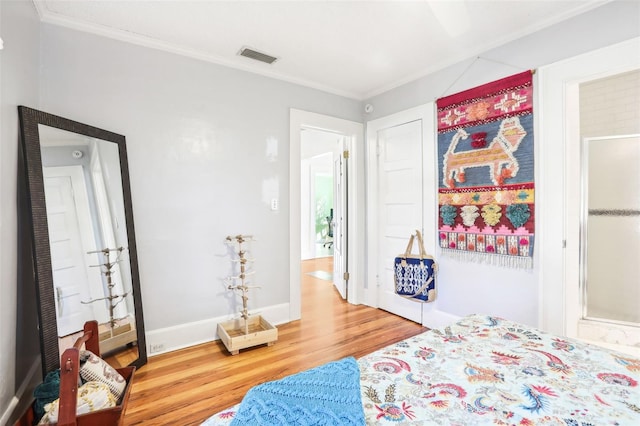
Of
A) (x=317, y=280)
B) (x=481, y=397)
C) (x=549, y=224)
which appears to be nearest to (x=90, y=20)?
(x=481, y=397)

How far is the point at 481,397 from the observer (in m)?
1.01

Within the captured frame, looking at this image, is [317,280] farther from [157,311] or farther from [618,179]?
[618,179]

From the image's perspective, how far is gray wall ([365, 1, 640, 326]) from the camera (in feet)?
6.46

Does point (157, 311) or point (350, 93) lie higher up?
point (350, 93)

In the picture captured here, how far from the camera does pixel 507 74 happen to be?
2.43m

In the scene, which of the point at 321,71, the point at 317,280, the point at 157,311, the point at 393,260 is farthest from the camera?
the point at 317,280

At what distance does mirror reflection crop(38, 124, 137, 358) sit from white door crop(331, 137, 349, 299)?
7.81 feet

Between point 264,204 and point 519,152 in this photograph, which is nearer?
point 519,152

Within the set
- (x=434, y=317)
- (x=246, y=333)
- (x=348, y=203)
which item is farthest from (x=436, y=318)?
(x=246, y=333)

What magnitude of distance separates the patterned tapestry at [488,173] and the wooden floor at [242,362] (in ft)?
3.55

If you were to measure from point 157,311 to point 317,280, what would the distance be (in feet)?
9.62

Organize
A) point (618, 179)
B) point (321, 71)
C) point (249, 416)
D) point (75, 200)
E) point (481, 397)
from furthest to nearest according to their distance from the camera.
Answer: point (321, 71) → point (618, 179) → point (75, 200) → point (481, 397) → point (249, 416)

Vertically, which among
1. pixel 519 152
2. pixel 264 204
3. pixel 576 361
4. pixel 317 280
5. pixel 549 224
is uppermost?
pixel 519 152

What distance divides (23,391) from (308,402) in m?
1.71
